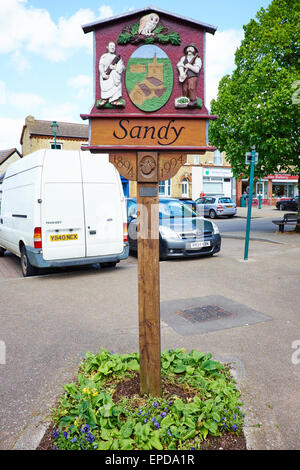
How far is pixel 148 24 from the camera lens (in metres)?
2.81

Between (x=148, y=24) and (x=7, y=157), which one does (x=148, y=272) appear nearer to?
(x=148, y=24)

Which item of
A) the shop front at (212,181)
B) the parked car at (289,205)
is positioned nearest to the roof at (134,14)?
the parked car at (289,205)

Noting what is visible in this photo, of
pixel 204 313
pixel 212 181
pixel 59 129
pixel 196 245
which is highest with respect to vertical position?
pixel 59 129

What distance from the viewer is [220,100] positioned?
49.6ft

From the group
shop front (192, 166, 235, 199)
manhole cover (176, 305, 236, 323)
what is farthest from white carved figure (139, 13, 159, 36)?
shop front (192, 166, 235, 199)

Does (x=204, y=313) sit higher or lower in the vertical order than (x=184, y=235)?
lower

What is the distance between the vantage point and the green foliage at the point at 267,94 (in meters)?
12.8

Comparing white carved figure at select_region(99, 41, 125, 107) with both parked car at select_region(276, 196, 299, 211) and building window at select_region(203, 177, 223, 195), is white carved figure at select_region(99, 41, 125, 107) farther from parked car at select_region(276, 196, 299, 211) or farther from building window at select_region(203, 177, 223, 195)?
building window at select_region(203, 177, 223, 195)

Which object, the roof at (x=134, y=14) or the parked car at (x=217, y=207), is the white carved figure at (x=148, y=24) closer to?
the roof at (x=134, y=14)

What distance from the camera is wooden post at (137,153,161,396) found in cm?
291

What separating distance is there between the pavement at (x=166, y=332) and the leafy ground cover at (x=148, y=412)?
154 millimetres

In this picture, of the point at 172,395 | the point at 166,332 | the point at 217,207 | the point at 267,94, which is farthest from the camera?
the point at 217,207

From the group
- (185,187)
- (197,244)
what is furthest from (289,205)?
(197,244)

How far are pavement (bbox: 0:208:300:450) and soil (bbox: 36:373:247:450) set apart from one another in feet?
0.19
